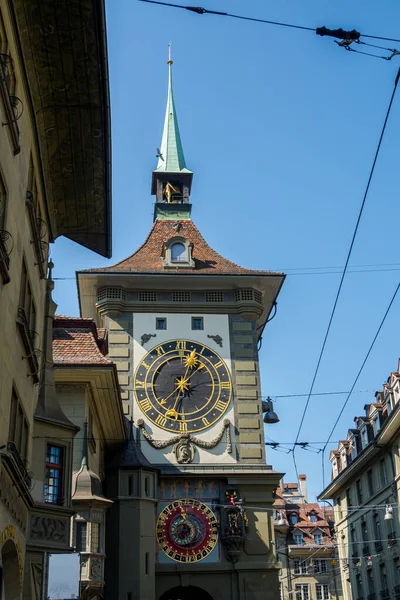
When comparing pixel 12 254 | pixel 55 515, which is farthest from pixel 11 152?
pixel 55 515

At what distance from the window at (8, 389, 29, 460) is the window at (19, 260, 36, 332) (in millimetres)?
1303

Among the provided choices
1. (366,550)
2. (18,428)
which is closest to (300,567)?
(366,550)

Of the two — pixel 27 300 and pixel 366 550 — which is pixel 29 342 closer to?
pixel 27 300

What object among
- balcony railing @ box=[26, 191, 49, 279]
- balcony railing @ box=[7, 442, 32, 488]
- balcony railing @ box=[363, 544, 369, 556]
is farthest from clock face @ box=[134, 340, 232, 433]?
Answer: balcony railing @ box=[7, 442, 32, 488]

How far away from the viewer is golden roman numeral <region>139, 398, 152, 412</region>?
94.6ft

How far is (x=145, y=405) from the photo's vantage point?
2891cm

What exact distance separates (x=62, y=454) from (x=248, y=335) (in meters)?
16.3

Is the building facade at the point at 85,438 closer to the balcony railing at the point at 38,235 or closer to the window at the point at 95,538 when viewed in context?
the window at the point at 95,538

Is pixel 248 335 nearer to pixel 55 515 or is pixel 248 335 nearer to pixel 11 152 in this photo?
pixel 55 515

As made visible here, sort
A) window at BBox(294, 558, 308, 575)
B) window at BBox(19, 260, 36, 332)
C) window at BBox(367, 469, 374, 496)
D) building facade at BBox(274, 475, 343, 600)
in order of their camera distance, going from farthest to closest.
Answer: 1. window at BBox(294, 558, 308, 575)
2. building facade at BBox(274, 475, 343, 600)
3. window at BBox(367, 469, 374, 496)
4. window at BBox(19, 260, 36, 332)

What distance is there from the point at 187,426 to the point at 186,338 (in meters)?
3.49

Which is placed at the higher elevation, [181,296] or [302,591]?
[181,296]

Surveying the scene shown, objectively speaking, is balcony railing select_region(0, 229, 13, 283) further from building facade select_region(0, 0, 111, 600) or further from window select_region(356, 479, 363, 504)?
window select_region(356, 479, 363, 504)

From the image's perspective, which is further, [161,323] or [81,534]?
[161,323]
